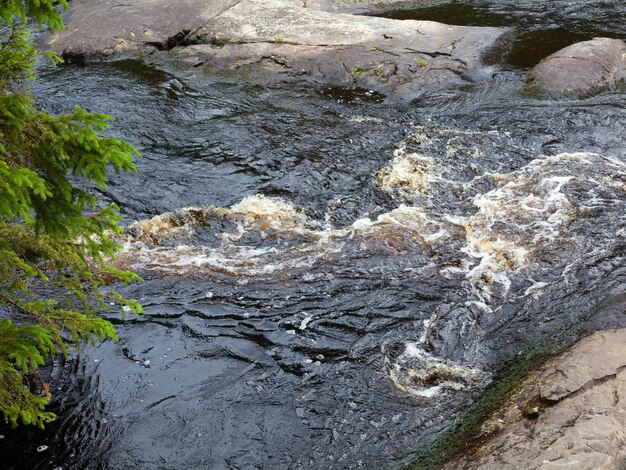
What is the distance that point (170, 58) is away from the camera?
13516mm

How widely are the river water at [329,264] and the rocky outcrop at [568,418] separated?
57cm

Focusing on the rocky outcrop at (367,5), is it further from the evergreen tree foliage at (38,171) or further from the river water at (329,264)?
the evergreen tree foliage at (38,171)

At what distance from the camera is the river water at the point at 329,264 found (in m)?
5.70

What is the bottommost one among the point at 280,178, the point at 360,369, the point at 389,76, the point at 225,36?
the point at 360,369

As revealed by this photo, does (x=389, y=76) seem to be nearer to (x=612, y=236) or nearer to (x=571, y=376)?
(x=612, y=236)

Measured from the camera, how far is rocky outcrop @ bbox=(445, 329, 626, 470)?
4.61 m

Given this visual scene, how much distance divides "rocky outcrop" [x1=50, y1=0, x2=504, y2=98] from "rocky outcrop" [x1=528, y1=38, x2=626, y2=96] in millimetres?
1322

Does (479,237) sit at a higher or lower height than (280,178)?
lower

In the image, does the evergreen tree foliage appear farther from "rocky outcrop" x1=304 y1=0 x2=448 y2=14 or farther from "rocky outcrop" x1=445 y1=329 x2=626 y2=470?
→ "rocky outcrop" x1=304 y1=0 x2=448 y2=14

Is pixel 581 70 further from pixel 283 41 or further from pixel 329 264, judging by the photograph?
pixel 329 264

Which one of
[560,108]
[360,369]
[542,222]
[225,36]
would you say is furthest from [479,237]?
[225,36]

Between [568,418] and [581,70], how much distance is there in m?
8.06

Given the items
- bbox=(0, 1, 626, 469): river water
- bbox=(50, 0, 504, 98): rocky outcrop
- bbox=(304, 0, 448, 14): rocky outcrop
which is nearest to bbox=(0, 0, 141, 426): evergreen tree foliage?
bbox=(0, 1, 626, 469): river water

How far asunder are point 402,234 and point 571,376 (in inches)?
122
